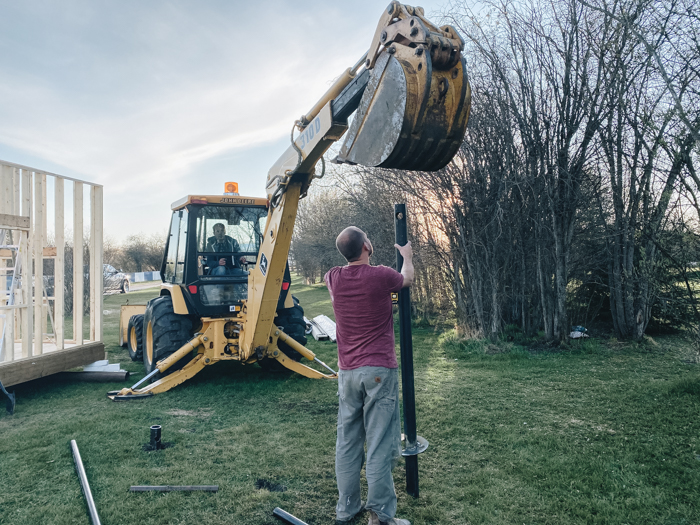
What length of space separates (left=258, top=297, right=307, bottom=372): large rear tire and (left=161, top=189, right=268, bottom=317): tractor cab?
2.45 feet

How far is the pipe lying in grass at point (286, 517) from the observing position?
3.00m

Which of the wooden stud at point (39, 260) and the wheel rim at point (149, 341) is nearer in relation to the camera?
the wooden stud at point (39, 260)

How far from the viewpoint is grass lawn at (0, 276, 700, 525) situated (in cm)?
321

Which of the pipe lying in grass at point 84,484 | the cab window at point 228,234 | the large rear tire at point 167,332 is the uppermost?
the cab window at point 228,234

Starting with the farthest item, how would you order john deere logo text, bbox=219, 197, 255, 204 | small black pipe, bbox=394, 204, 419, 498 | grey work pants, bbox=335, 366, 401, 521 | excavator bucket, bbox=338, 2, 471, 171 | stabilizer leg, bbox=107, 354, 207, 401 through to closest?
john deere logo text, bbox=219, 197, 255, 204 → stabilizer leg, bbox=107, 354, 207, 401 → small black pipe, bbox=394, 204, 419, 498 → grey work pants, bbox=335, 366, 401, 521 → excavator bucket, bbox=338, 2, 471, 171

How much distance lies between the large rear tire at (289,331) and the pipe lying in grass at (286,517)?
13.1ft

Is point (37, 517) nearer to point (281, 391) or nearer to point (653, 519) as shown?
point (281, 391)

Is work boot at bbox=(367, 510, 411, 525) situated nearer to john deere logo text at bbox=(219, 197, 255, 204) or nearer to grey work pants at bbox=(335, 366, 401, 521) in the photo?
grey work pants at bbox=(335, 366, 401, 521)

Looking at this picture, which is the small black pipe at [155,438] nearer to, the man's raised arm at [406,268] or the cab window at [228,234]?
the man's raised arm at [406,268]

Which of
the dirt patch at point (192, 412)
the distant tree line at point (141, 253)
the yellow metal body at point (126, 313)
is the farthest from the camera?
the distant tree line at point (141, 253)

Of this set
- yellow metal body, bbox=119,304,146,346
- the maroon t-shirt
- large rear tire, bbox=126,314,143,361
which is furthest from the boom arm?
yellow metal body, bbox=119,304,146,346

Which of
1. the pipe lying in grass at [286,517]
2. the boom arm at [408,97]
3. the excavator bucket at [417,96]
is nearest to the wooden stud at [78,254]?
the boom arm at [408,97]

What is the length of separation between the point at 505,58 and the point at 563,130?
1.67 m

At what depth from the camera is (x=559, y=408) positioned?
17.3 feet
